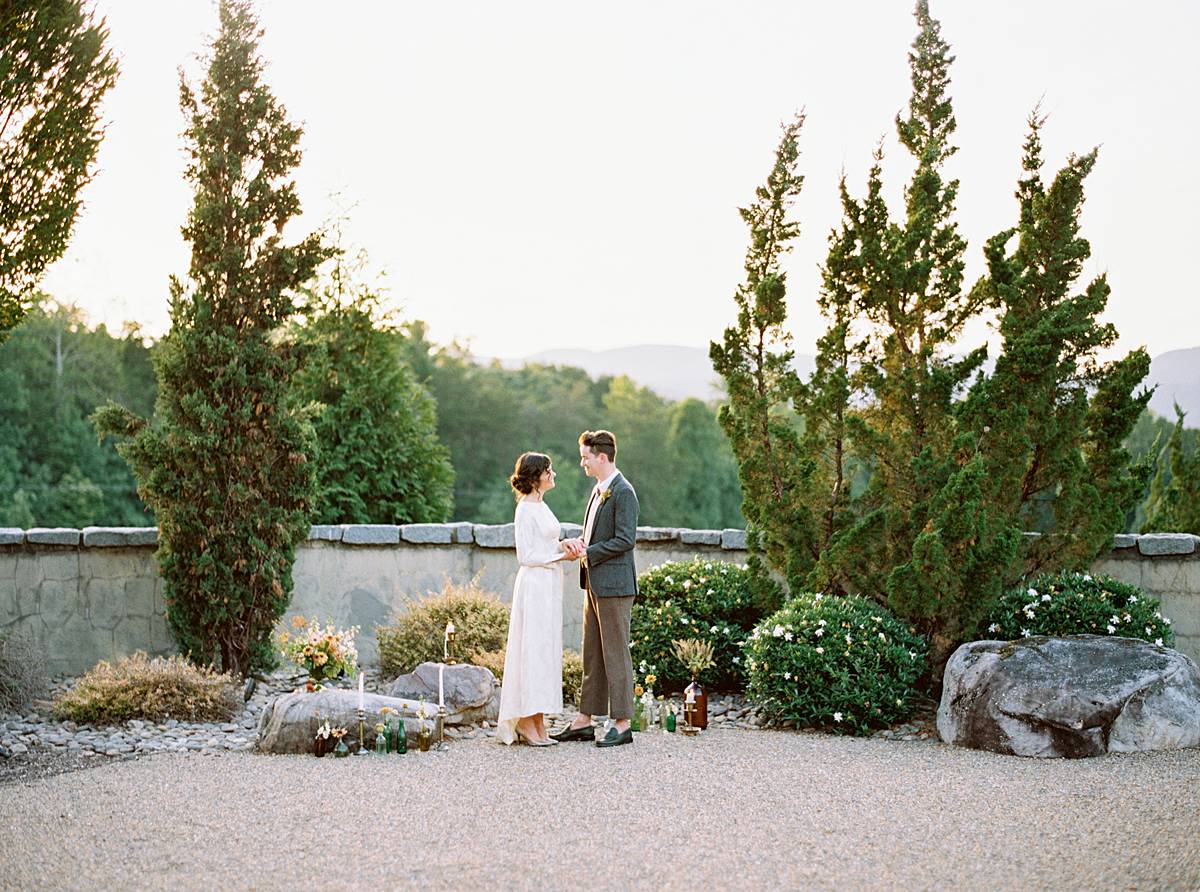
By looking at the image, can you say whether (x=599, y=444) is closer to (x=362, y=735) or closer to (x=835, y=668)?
(x=835, y=668)

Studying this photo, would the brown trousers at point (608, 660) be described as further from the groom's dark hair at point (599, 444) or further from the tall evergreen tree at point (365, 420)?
the tall evergreen tree at point (365, 420)

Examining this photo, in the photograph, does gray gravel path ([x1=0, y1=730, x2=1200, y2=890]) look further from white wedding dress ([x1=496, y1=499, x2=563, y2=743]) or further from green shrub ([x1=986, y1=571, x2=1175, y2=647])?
green shrub ([x1=986, y1=571, x2=1175, y2=647])

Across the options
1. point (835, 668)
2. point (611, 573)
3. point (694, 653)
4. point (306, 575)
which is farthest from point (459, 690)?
point (306, 575)

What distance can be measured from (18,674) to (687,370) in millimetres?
72909

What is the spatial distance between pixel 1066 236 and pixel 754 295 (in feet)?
7.28

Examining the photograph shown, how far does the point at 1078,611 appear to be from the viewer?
7.80 meters

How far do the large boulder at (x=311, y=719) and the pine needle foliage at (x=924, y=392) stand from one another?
10.0 ft

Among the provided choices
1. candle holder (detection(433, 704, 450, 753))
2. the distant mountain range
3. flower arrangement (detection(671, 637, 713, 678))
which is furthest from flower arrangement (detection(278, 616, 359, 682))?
the distant mountain range

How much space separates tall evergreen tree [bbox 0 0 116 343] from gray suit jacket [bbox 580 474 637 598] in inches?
155

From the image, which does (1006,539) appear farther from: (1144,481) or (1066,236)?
(1066,236)

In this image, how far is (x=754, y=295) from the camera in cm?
854

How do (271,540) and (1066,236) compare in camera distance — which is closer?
(1066,236)

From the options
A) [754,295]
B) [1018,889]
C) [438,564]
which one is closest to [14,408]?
[438,564]

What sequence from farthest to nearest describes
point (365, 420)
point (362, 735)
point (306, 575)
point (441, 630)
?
1. point (365, 420)
2. point (306, 575)
3. point (441, 630)
4. point (362, 735)
